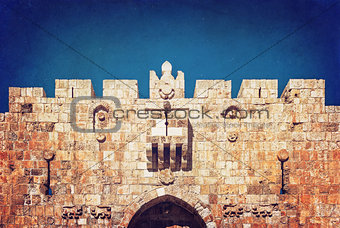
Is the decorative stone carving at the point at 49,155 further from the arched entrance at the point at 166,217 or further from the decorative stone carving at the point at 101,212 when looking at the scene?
the arched entrance at the point at 166,217

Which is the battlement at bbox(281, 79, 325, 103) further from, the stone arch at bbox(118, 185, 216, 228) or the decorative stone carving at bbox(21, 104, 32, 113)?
the decorative stone carving at bbox(21, 104, 32, 113)

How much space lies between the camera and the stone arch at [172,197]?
313 inches

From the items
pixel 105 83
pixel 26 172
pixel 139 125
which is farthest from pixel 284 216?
pixel 26 172

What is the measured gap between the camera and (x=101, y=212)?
26.2 feet

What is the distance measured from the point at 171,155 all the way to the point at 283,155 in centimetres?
296

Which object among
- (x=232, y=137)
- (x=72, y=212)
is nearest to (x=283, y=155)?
(x=232, y=137)

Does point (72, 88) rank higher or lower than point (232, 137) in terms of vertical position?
higher

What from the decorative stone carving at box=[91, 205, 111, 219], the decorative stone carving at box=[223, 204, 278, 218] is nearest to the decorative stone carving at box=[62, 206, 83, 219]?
the decorative stone carving at box=[91, 205, 111, 219]

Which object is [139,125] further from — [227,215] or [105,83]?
[227,215]

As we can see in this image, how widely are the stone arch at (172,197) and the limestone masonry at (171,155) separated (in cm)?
3

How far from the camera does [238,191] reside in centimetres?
812

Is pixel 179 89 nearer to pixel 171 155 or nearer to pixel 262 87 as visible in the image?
pixel 171 155

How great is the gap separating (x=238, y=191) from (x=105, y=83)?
4580 millimetres

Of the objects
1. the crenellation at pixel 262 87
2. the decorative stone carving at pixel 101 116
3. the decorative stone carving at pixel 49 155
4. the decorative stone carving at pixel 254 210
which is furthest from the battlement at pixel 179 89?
the decorative stone carving at pixel 254 210
